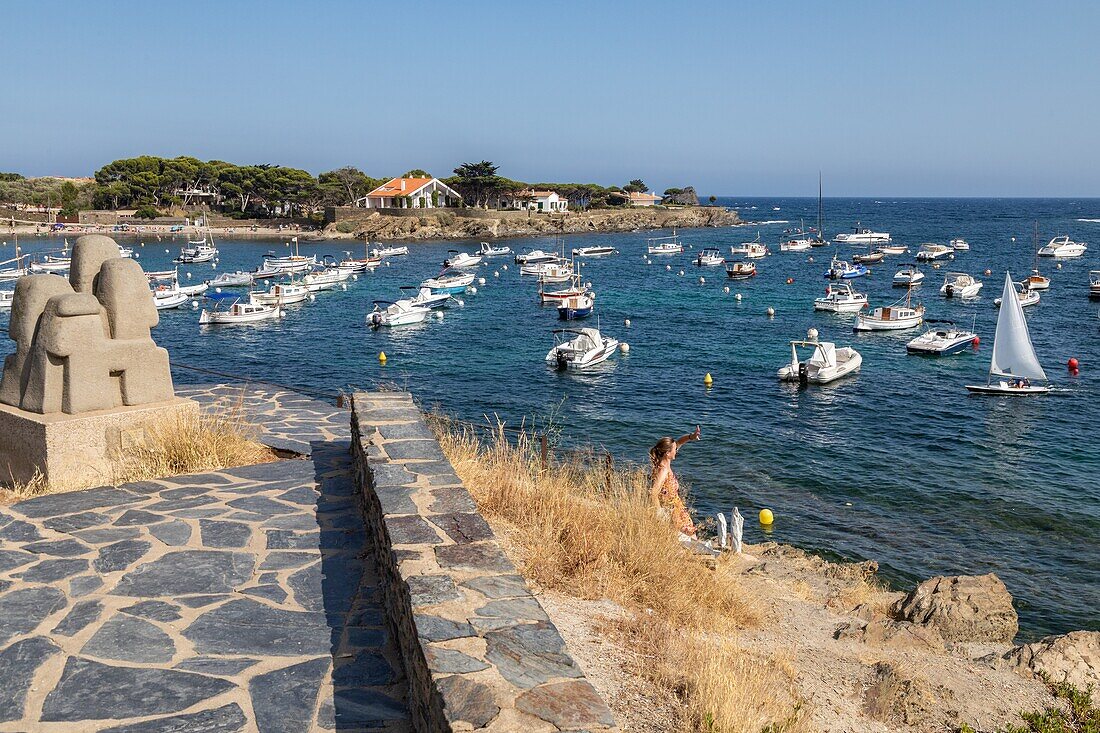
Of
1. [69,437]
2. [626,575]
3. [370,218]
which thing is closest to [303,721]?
[626,575]

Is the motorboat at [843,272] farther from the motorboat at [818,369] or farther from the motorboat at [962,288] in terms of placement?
the motorboat at [818,369]

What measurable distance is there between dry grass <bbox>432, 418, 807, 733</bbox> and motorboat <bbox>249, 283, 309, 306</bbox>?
4438 cm

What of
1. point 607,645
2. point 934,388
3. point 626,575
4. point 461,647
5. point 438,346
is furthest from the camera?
point 438,346

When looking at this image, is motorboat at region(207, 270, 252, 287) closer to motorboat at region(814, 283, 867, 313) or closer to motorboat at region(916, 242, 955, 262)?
motorboat at region(814, 283, 867, 313)

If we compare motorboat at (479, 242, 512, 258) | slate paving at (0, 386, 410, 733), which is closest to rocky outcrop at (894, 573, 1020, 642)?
slate paving at (0, 386, 410, 733)

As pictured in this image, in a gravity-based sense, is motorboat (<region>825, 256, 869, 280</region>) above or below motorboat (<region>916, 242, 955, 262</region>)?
below

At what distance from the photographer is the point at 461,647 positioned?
3.44m

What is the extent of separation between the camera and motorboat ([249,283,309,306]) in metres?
49.6

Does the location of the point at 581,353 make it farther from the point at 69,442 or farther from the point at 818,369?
the point at 69,442

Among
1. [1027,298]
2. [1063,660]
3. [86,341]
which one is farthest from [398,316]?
[1063,660]

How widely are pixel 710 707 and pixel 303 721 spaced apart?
187 centimetres

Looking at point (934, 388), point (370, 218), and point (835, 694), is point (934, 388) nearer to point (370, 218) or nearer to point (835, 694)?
point (835, 694)

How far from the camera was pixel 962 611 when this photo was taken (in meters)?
9.45

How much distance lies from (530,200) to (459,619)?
4580 inches
